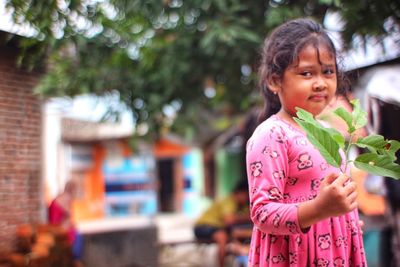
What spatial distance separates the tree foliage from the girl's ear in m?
1.14

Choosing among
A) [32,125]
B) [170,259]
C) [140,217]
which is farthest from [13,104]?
[140,217]

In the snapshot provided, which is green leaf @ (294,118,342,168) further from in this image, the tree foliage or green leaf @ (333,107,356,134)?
the tree foliage

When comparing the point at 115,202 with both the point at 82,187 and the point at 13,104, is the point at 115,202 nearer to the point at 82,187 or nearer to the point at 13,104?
the point at 82,187

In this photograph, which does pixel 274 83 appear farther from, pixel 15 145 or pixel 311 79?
pixel 15 145

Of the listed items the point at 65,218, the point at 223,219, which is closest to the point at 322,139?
the point at 65,218

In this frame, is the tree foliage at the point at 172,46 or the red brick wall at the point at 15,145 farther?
the tree foliage at the point at 172,46

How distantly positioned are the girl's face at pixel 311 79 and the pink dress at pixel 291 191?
0.31 ft

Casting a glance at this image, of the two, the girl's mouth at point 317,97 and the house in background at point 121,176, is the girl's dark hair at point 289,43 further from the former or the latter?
the house in background at point 121,176

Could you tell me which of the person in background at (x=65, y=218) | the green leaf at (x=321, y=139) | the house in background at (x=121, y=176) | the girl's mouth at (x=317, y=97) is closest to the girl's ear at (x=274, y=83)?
the girl's mouth at (x=317, y=97)

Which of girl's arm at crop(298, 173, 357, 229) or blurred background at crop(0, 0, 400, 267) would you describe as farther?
blurred background at crop(0, 0, 400, 267)

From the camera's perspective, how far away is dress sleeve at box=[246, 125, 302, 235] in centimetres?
122

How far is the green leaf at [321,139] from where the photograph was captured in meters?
1.13

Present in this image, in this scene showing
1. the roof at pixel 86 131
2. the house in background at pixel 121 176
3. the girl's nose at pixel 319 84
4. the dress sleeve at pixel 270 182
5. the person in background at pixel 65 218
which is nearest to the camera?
the dress sleeve at pixel 270 182

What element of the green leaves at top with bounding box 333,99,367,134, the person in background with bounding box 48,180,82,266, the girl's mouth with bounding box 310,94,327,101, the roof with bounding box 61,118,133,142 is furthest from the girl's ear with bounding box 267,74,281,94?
the roof with bounding box 61,118,133,142
